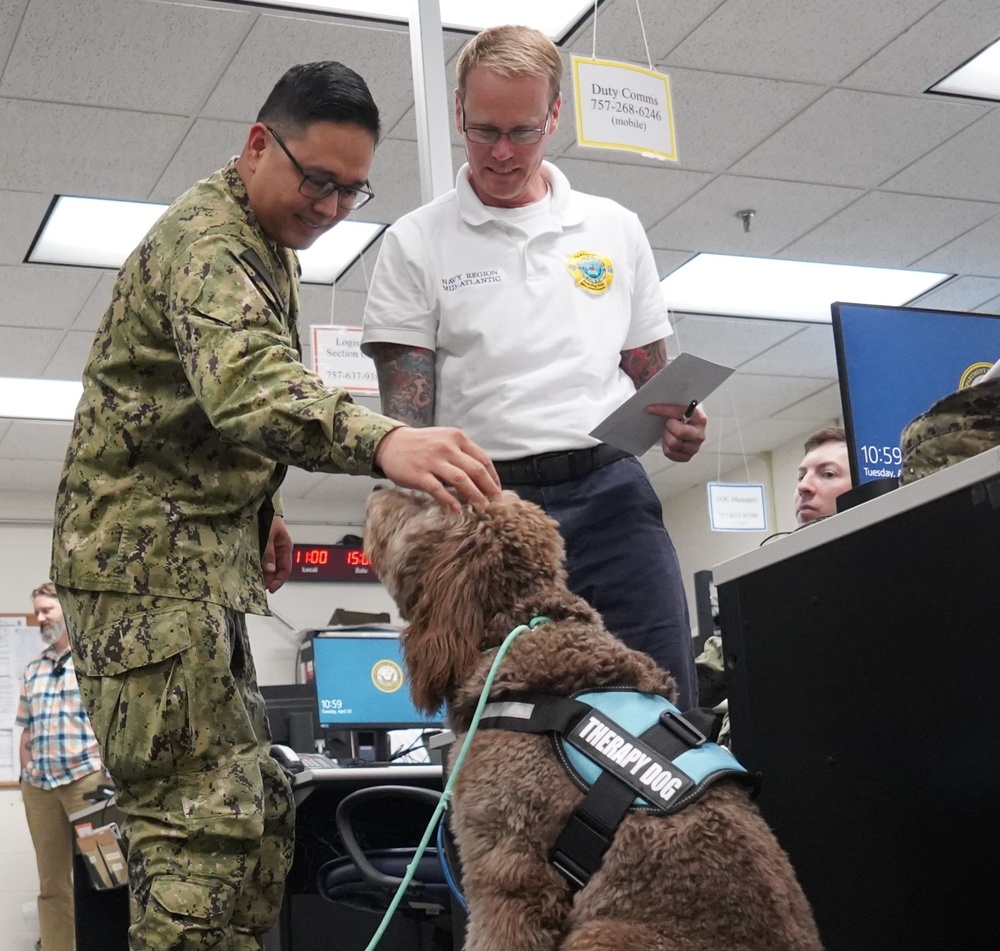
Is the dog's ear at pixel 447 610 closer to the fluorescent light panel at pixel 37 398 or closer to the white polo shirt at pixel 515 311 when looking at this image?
the white polo shirt at pixel 515 311

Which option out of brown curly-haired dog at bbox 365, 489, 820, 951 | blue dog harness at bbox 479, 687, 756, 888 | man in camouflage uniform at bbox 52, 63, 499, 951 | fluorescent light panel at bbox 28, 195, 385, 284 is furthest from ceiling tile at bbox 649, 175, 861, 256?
blue dog harness at bbox 479, 687, 756, 888

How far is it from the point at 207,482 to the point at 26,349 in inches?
247

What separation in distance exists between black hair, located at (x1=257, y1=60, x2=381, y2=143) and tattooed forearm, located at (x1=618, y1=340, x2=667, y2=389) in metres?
0.76

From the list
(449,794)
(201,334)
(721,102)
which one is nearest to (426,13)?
(201,334)

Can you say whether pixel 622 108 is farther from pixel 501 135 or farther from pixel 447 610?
pixel 447 610

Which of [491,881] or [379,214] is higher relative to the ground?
[379,214]

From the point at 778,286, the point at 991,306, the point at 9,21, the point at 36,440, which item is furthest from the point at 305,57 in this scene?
the point at 36,440

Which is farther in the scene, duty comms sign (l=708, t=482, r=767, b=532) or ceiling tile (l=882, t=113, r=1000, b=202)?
duty comms sign (l=708, t=482, r=767, b=532)

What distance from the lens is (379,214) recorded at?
6188 mm

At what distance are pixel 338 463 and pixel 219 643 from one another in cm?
38

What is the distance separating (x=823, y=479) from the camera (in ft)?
13.0

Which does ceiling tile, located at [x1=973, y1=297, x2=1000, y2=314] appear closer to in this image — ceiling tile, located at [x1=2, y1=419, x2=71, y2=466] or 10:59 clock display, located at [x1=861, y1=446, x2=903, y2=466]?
10:59 clock display, located at [x1=861, y1=446, x2=903, y2=466]

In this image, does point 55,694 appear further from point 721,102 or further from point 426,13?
point 426,13

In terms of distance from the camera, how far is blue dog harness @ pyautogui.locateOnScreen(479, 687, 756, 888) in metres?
1.62
